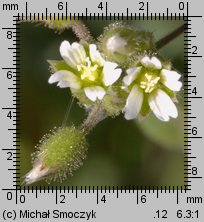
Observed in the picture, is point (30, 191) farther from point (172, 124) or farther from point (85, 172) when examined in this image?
point (172, 124)

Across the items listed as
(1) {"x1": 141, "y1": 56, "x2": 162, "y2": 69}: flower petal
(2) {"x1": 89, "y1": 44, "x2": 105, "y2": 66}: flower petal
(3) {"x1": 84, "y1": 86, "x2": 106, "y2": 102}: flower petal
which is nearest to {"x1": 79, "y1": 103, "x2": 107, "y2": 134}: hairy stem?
(3) {"x1": 84, "y1": 86, "x2": 106, "y2": 102}: flower petal

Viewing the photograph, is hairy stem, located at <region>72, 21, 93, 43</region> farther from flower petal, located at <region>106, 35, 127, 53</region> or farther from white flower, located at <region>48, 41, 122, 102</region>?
flower petal, located at <region>106, 35, 127, 53</region>

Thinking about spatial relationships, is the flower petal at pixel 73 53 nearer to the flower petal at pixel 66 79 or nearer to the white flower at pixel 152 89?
the flower petal at pixel 66 79

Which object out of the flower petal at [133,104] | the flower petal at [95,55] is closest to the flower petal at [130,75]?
the flower petal at [133,104]

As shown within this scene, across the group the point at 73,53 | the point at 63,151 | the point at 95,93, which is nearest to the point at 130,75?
the point at 95,93

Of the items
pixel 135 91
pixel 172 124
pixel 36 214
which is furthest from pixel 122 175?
pixel 135 91

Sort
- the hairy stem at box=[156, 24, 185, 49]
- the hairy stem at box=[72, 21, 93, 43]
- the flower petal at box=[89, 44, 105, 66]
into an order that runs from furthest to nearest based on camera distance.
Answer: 1. the hairy stem at box=[156, 24, 185, 49]
2. the hairy stem at box=[72, 21, 93, 43]
3. the flower petal at box=[89, 44, 105, 66]
